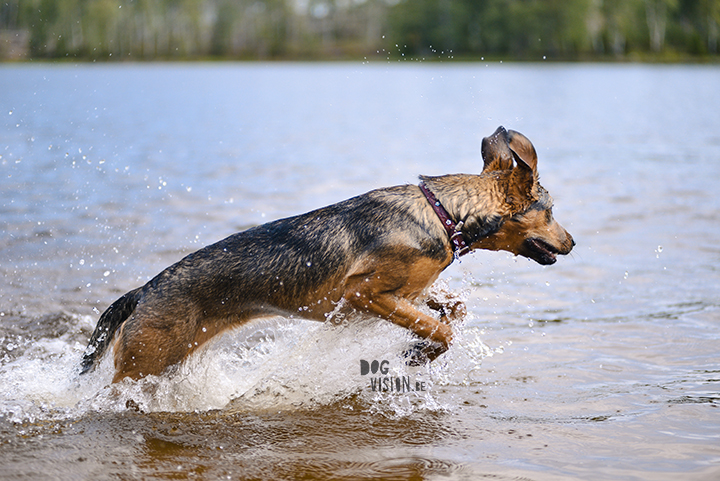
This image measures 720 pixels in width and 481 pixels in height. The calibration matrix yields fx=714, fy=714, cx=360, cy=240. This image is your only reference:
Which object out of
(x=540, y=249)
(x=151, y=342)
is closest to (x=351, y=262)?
(x=540, y=249)

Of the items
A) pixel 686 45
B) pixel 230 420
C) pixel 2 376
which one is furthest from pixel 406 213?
pixel 686 45

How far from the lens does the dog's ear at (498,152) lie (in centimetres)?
586

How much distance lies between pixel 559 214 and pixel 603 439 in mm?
8768

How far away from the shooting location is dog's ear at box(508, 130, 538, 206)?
18.5ft

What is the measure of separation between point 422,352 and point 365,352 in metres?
0.87

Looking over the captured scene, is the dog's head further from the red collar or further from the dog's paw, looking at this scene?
the dog's paw

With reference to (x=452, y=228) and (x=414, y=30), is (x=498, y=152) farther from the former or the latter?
(x=414, y=30)

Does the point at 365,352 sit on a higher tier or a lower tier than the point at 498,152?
lower

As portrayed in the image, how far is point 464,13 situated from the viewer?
433 feet

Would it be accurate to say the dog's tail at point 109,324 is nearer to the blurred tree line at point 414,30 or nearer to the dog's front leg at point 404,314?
the dog's front leg at point 404,314

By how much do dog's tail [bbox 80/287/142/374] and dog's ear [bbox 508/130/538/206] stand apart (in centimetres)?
313

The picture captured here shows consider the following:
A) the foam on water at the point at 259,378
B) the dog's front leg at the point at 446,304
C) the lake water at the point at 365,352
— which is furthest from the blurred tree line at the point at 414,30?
the dog's front leg at the point at 446,304

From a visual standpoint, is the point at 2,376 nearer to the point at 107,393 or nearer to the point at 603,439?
the point at 107,393

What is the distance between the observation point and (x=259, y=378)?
21.9 feet
